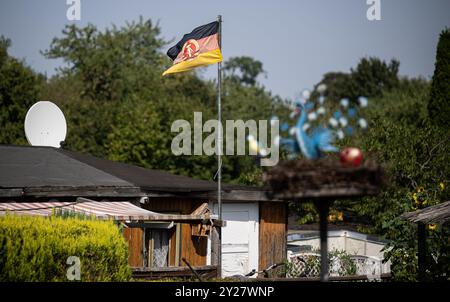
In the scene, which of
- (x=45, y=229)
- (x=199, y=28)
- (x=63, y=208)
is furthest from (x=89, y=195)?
(x=45, y=229)

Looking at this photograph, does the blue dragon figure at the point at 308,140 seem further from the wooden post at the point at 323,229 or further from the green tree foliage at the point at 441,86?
the green tree foliage at the point at 441,86

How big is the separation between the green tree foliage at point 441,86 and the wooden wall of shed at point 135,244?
1763cm

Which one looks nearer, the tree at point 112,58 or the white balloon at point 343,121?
the white balloon at point 343,121

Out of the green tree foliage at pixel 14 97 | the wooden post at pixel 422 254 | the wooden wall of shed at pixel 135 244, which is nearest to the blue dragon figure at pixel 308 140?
the wooden post at pixel 422 254

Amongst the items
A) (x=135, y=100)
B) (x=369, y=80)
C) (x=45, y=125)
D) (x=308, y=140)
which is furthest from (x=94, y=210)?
(x=369, y=80)

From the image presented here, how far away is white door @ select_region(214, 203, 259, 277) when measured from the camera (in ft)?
73.0

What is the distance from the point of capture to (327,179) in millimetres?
7582

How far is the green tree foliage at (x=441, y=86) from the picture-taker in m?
33.7

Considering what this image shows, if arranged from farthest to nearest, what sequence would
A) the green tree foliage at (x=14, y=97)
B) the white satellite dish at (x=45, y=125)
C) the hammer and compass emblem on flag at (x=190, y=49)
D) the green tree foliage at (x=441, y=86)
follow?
the green tree foliage at (x=14, y=97) → the green tree foliage at (x=441, y=86) → the white satellite dish at (x=45, y=125) → the hammer and compass emblem on flag at (x=190, y=49)

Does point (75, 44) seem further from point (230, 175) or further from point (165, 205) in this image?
point (165, 205)

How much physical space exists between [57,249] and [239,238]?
11.1 metres

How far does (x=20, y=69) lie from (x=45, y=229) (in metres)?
34.0

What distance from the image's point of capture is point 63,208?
1628cm
